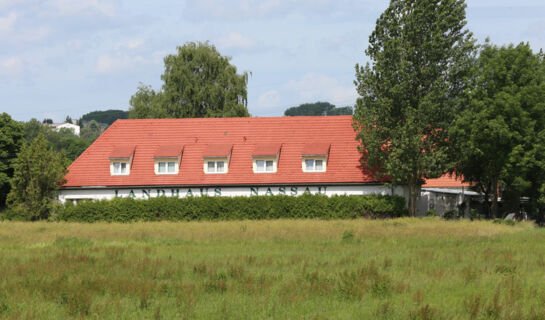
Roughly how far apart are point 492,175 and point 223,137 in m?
18.7

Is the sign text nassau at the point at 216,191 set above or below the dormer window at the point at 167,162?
below

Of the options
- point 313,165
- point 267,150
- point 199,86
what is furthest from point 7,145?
point 313,165

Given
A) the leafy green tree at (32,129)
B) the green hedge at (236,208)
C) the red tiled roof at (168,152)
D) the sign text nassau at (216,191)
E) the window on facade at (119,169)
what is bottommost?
the green hedge at (236,208)

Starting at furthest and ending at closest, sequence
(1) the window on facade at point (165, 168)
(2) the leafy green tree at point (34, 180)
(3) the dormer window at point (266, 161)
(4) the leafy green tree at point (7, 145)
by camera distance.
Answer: (4) the leafy green tree at point (7, 145)
(1) the window on facade at point (165, 168)
(3) the dormer window at point (266, 161)
(2) the leafy green tree at point (34, 180)

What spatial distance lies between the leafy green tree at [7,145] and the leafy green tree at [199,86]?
13763 millimetres

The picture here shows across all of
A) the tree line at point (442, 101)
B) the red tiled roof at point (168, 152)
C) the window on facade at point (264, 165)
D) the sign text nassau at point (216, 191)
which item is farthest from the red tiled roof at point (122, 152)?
the tree line at point (442, 101)

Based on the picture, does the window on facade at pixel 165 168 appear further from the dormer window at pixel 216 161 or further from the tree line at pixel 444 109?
the tree line at pixel 444 109

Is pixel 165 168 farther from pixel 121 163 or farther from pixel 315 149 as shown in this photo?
pixel 315 149

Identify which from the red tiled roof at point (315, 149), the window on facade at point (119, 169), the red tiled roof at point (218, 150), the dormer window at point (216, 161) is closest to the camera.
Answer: the red tiled roof at point (315, 149)

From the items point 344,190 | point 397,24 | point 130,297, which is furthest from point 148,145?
point 130,297

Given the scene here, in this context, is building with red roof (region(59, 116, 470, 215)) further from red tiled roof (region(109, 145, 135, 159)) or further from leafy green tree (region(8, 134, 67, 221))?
leafy green tree (region(8, 134, 67, 221))

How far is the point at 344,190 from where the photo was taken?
42.2 meters

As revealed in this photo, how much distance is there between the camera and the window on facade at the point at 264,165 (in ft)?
143

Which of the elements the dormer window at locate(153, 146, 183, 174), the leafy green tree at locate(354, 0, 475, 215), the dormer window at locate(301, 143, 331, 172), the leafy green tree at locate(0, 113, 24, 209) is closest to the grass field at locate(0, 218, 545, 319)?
the leafy green tree at locate(354, 0, 475, 215)
